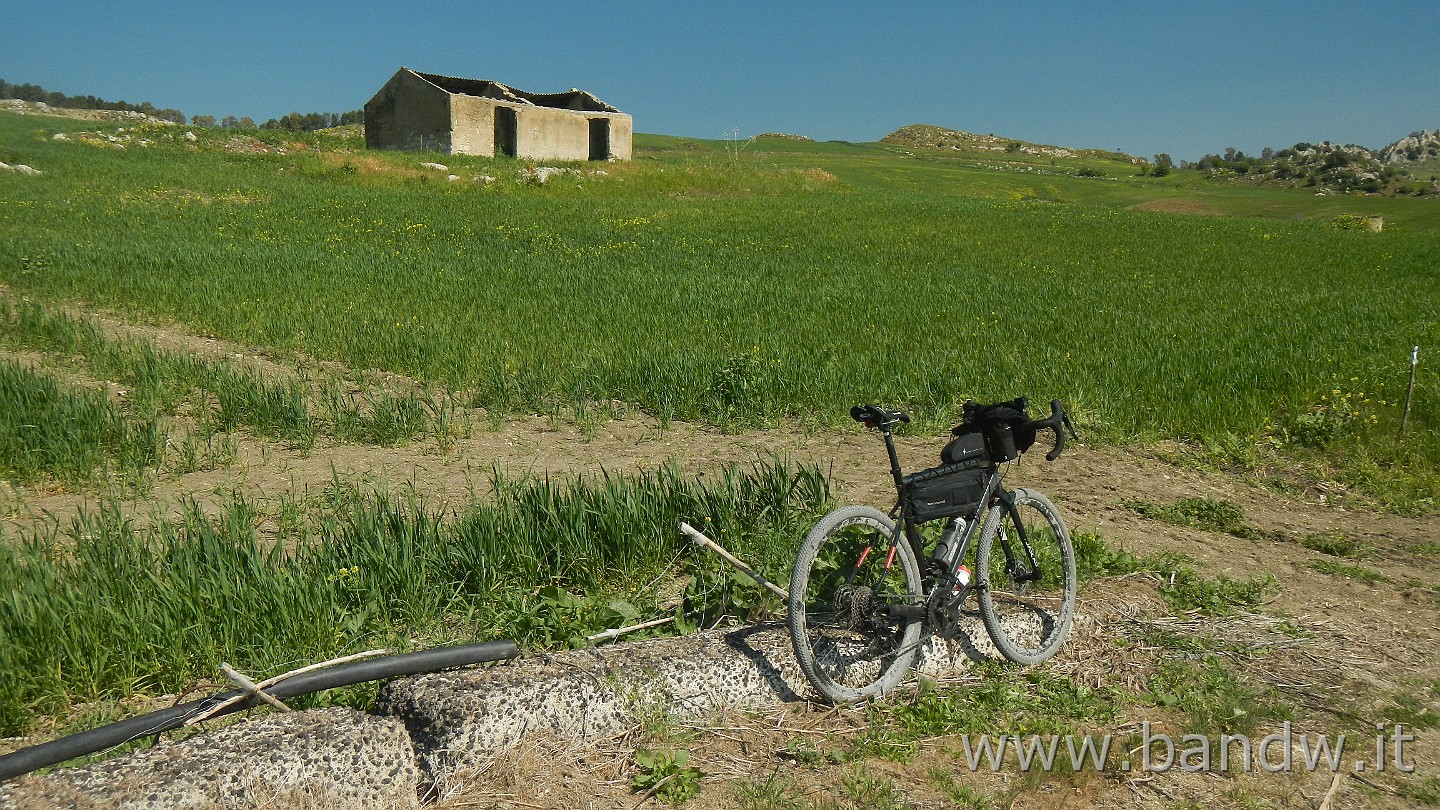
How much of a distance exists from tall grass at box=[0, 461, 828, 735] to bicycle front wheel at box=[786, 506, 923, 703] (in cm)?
83

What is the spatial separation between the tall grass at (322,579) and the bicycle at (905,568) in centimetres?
83

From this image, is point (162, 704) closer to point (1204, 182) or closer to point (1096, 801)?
point (1096, 801)

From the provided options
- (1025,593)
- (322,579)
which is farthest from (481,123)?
(1025,593)

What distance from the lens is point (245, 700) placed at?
3.03 meters

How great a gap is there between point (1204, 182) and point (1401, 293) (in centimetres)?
5904

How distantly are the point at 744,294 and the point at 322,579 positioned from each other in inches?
407

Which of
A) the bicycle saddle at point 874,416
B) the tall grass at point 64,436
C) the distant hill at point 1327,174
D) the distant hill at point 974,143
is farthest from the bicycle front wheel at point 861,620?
the distant hill at point 974,143

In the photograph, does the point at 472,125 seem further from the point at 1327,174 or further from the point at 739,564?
the point at 1327,174

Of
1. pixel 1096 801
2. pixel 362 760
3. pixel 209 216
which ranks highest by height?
pixel 209 216

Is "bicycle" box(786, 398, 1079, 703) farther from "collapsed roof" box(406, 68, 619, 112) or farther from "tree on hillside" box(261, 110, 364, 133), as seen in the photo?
"tree on hillside" box(261, 110, 364, 133)

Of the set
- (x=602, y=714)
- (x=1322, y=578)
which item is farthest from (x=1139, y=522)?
(x=602, y=714)

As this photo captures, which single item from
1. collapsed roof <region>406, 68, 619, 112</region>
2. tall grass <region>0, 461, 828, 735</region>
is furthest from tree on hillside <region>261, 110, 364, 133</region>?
tall grass <region>0, 461, 828, 735</region>

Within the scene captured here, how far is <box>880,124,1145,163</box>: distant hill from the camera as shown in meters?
118

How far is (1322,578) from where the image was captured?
5.24 m
